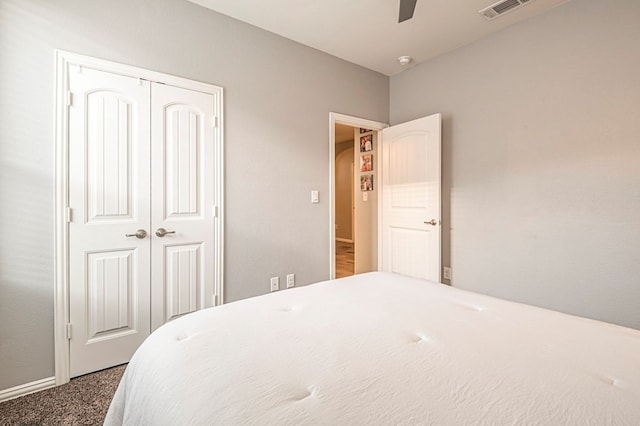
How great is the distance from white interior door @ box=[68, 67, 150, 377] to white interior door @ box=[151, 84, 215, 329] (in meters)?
0.08

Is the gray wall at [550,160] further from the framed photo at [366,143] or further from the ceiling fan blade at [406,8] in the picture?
the ceiling fan blade at [406,8]

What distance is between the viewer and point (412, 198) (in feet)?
11.6

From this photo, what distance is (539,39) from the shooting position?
8.80ft

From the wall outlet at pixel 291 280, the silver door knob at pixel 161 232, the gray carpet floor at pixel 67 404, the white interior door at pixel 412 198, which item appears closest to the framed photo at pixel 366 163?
the white interior door at pixel 412 198

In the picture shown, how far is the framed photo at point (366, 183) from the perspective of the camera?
430 cm

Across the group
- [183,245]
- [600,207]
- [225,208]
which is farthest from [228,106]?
[600,207]

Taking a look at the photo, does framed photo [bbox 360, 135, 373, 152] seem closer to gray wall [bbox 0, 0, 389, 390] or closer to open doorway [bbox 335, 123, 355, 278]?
gray wall [bbox 0, 0, 389, 390]

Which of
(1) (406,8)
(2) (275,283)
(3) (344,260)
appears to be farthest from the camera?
(3) (344,260)

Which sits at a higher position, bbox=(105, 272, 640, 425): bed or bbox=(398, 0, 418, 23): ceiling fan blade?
bbox=(398, 0, 418, 23): ceiling fan blade

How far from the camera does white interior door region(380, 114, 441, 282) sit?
3275 mm

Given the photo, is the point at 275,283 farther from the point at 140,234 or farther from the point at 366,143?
the point at 366,143

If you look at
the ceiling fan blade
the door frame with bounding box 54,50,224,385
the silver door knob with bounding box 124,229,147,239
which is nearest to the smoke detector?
the ceiling fan blade

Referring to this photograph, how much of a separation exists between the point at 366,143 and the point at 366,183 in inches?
21.8

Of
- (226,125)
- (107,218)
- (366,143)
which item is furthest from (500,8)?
(107,218)
